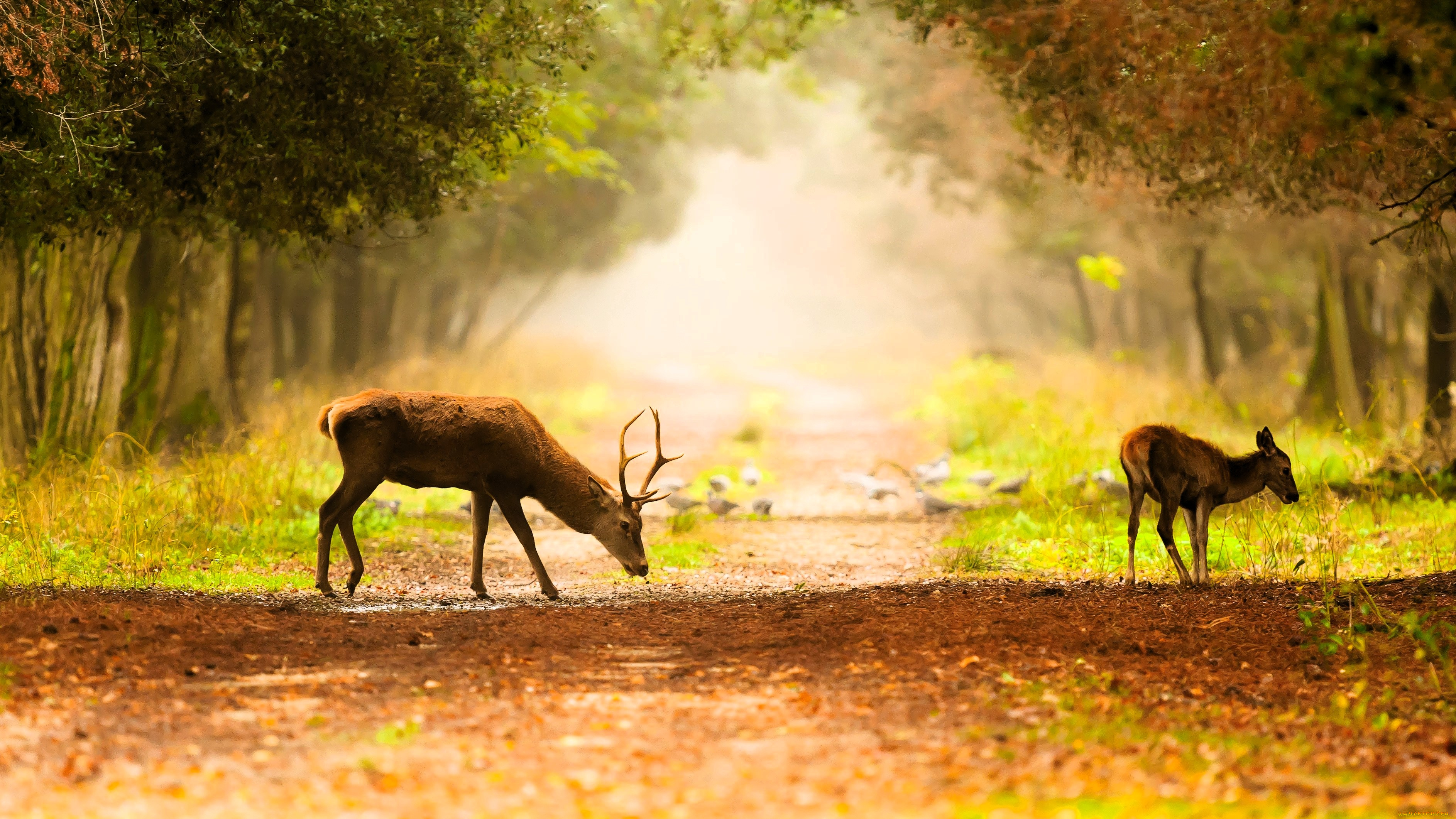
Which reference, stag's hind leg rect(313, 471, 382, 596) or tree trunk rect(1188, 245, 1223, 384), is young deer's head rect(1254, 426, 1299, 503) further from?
tree trunk rect(1188, 245, 1223, 384)

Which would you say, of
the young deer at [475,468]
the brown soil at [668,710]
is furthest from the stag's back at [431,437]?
the brown soil at [668,710]

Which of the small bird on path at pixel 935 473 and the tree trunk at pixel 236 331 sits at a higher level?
the tree trunk at pixel 236 331

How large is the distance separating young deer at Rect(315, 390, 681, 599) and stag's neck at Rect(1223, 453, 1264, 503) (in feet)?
13.1

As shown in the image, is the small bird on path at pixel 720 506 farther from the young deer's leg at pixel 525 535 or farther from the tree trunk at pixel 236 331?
the tree trunk at pixel 236 331

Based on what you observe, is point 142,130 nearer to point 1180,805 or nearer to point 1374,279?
point 1180,805

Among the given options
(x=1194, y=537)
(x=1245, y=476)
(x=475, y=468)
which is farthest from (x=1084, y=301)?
(x=475, y=468)

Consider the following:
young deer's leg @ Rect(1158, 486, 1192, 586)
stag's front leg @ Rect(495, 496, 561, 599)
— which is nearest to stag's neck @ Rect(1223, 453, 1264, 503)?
young deer's leg @ Rect(1158, 486, 1192, 586)

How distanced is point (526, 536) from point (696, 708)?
3.82 m

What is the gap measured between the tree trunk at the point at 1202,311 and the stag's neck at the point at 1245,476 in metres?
13.0

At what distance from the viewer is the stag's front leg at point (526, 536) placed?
31.8 ft

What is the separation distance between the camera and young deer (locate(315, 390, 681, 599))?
372 inches

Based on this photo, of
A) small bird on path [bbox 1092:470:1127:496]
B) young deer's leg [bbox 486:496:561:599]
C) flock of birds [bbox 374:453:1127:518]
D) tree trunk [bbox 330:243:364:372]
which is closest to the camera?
young deer's leg [bbox 486:496:561:599]

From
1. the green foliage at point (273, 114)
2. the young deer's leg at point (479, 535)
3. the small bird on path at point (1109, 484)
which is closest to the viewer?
the green foliage at point (273, 114)

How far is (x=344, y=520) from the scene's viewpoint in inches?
377
